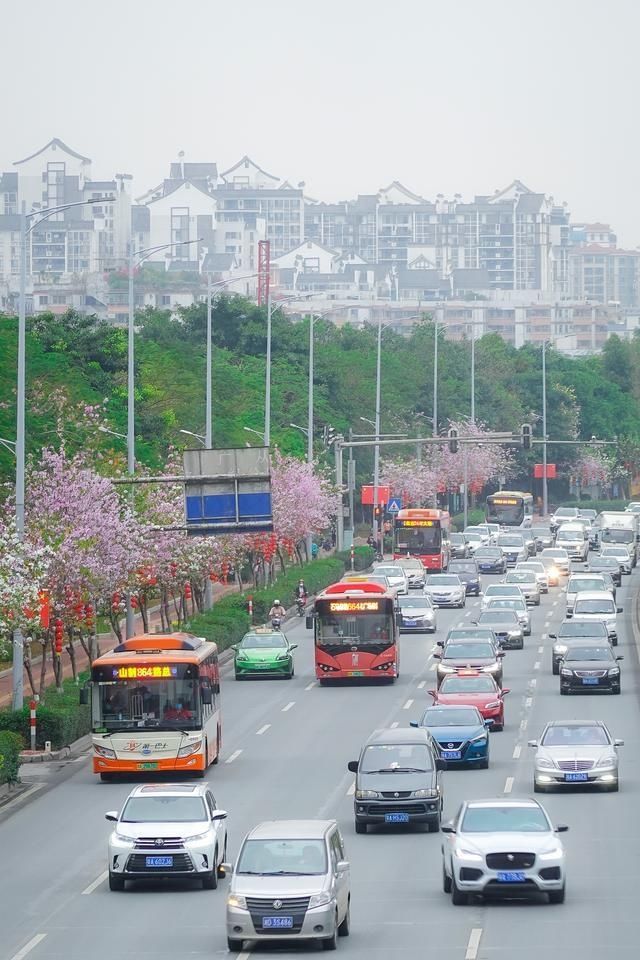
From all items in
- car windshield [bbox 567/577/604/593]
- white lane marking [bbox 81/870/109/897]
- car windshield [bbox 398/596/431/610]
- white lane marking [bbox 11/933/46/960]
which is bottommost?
white lane marking [bbox 81/870/109/897]

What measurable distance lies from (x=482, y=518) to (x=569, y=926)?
351 ft

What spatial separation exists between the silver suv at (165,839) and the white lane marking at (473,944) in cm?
397

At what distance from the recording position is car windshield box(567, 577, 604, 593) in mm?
75188

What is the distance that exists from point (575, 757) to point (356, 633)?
1918 cm

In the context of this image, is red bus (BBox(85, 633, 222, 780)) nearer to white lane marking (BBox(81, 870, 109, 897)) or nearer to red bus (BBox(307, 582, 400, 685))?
white lane marking (BBox(81, 870, 109, 897))

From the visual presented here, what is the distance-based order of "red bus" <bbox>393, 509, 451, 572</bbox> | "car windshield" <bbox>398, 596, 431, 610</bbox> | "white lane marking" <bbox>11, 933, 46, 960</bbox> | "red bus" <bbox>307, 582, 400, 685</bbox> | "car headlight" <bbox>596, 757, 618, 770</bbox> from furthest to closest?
1. "red bus" <bbox>393, 509, 451, 572</bbox>
2. "car windshield" <bbox>398, 596, 431, 610</bbox>
3. "red bus" <bbox>307, 582, 400, 685</bbox>
4. "car headlight" <bbox>596, 757, 618, 770</bbox>
5. "white lane marking" <bbox>11, 933, 46, 960</bbox>

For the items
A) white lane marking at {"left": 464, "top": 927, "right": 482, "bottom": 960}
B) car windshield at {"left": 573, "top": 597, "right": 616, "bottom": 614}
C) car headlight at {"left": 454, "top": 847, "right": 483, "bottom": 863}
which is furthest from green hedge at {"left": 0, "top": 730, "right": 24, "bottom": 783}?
car windshield at {"left": 573, "top": 597, "right": 616, "bottom": 614}

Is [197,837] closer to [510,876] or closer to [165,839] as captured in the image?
[165,839]

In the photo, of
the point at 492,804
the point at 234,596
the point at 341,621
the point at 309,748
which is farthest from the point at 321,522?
the point at 492,804

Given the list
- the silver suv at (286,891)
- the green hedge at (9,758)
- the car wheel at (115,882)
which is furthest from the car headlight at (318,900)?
the green hedge at (9,758)

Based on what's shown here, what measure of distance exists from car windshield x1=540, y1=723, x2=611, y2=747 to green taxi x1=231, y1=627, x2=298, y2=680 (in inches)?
860

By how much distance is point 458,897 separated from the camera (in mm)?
26328

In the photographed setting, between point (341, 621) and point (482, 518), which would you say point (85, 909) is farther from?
point (482, 518)

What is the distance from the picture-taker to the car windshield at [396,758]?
32.5 meters
